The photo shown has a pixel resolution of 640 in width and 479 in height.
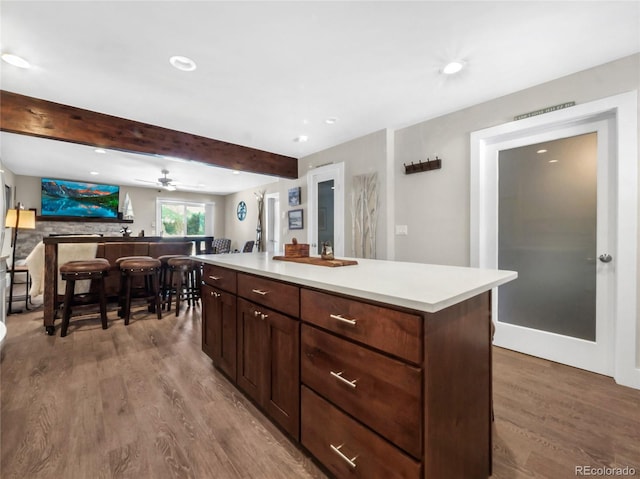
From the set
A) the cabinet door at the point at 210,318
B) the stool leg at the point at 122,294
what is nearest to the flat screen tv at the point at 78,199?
the stool leg at the point at 122,294

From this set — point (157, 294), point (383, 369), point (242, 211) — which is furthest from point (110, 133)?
point (242, 211)

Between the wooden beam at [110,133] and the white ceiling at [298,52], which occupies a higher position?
the white ceiling at [298,52]

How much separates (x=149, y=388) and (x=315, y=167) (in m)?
3.63

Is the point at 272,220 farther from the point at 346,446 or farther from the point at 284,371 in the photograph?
the point at 346,446

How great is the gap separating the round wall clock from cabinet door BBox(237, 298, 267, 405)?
6477mm

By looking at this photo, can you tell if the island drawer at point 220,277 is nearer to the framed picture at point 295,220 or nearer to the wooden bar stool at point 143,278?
the wooden bar stool at point 143,278

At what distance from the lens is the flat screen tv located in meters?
6.17

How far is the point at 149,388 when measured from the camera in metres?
1.98

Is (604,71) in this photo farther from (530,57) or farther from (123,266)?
(123,266)

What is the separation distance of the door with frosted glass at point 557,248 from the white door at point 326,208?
2052 millimetres

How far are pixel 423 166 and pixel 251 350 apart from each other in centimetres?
Answer: 267

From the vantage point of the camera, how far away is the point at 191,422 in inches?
63.5

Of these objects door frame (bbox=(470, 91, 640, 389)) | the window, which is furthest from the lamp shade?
door frame (bbox=(470, 91, 640, 389))

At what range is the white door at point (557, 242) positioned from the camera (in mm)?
2189
